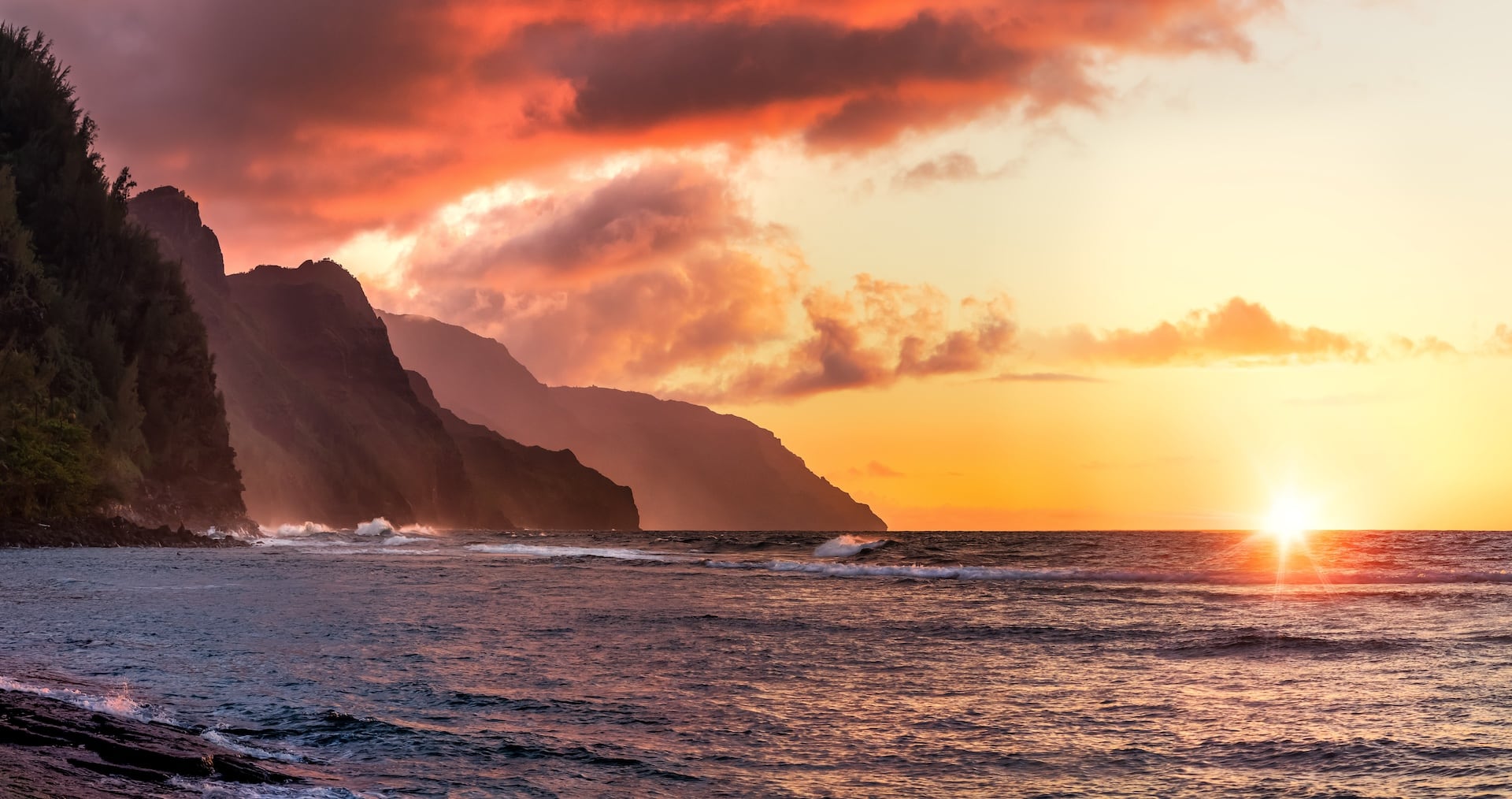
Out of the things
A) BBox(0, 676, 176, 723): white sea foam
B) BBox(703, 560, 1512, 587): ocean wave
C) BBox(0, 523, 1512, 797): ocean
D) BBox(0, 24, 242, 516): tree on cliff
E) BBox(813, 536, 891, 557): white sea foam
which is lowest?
BBox(813, 536, 891, 557): white sea foam

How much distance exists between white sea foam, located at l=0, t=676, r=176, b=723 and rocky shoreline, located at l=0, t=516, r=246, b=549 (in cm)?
5570

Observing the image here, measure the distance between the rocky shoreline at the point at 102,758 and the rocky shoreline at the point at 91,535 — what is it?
58697 mm

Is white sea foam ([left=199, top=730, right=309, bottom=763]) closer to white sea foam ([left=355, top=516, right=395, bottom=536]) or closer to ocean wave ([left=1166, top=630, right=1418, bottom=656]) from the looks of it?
ocean wave ([left=1166, top=630, right=1418, bottom=656])

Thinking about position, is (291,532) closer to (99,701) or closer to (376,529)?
(376,529)

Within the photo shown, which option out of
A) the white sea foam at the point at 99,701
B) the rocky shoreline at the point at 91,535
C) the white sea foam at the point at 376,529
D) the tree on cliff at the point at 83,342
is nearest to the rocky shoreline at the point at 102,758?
the white sea foam at the point at 99,701

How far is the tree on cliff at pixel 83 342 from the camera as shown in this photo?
7988cm

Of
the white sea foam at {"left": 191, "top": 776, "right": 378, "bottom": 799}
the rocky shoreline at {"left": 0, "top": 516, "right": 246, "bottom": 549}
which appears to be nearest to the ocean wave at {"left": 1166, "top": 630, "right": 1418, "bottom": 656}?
the white sea foam at {"left": 191, "top": 776, "right": 378, "bottom": 799}

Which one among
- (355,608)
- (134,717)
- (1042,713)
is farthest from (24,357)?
(1042,713)

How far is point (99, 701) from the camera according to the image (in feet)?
45.1

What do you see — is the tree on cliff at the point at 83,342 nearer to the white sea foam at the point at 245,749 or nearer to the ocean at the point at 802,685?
the ocean at the point at 802,685

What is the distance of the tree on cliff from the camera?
79.9 m

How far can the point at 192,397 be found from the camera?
129 meters

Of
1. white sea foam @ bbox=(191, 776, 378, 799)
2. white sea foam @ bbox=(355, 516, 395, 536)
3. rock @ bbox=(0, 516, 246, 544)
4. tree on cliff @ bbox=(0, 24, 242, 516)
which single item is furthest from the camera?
white sea foam @ bbox=(355, 516, 395, 536)

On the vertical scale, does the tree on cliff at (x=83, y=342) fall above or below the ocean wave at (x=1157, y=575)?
above
